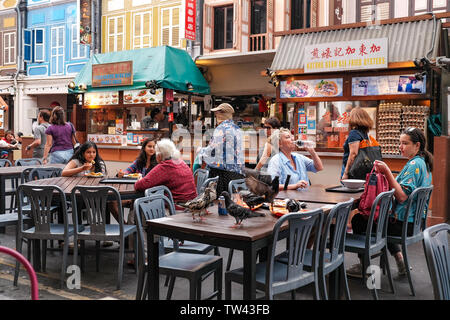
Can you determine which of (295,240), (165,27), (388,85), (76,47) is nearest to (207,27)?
(165,27)

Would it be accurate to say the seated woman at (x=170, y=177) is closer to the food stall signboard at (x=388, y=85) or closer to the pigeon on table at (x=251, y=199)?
the pigeon on table at (x=251, y=199)

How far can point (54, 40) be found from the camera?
18031 mm

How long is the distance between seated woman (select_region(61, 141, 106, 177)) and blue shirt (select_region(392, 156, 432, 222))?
3.88m

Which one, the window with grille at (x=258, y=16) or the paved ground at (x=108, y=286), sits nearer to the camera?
the paved ground at (x=108, y=286)

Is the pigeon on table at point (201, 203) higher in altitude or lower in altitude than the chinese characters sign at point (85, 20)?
lower

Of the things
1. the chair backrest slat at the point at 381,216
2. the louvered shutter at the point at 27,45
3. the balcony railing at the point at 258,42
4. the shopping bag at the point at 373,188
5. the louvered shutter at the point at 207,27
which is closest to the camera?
the chair backrest slat at the point at 381,216

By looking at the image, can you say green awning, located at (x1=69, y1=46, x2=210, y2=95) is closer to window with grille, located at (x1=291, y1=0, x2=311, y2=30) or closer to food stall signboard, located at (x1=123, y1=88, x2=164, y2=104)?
food stall signboard, located at (x1=123, y1=88, x2=164, y2=104)

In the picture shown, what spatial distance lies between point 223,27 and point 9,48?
424 inches

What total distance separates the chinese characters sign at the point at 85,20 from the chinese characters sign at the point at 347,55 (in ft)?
29.3

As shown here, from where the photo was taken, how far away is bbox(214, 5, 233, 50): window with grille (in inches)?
533

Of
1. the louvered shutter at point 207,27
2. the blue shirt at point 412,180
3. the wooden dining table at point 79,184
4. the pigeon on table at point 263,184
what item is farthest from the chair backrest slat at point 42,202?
the louvered shutter at point 207,27

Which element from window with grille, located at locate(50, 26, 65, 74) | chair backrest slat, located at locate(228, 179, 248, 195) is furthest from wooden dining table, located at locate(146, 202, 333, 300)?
window with grille, located at locate(50, 26, 65, 74)

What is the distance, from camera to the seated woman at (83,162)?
19.8 feet

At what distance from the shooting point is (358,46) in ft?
30.6
